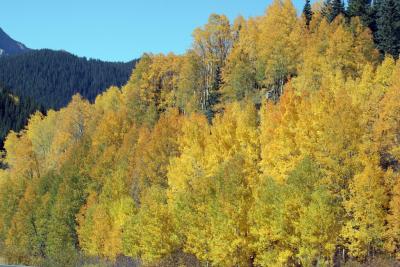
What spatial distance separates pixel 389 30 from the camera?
88.9 meters

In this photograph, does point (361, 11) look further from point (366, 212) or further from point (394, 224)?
point (394, 224)

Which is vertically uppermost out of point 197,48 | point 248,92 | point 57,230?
point 197,48

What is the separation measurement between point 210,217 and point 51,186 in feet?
160

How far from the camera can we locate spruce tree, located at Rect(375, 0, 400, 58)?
288 ft

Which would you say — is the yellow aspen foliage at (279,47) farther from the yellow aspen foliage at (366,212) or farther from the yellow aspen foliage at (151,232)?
the yellow aspen foliage at (366,212)

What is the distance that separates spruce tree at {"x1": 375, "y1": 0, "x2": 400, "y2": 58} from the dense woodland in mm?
234

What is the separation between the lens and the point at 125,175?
76.1 m

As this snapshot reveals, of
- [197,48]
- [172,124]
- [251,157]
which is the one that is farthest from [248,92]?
[251,157]

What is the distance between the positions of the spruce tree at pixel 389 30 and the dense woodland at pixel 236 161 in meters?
0.23

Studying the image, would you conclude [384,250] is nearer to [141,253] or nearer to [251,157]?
[251,157]

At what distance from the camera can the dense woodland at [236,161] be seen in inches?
1788

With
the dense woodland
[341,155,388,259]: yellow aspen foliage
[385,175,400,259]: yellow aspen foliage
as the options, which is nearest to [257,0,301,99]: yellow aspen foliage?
the dense woodland

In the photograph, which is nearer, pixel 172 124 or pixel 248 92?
pixel 172 124

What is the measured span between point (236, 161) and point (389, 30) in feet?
156
